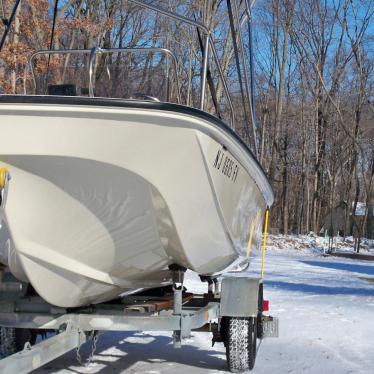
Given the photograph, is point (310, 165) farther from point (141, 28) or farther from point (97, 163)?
point (97, 163)

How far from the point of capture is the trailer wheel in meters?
5.29

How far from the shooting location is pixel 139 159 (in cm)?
368

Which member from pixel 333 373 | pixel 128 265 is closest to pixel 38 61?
pixel 128 265

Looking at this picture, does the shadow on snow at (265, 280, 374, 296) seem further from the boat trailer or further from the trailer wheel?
the trailer wheel

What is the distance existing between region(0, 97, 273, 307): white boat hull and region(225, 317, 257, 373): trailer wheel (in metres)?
1.14

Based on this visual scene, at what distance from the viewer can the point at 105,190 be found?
12.3 ft

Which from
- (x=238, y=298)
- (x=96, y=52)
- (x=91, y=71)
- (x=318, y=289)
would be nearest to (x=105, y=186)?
(x=91, y=71)

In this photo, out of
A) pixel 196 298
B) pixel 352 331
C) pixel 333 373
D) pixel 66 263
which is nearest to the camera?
pixel 66 263

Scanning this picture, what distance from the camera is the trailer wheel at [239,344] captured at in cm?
529

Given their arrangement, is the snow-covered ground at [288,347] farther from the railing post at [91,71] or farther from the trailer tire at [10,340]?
the railing post at [91,71]

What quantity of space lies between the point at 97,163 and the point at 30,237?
1.97 ft

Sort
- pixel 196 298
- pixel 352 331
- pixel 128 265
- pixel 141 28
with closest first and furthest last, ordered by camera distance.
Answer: pixel 128 265, pixel 196 298, pixel 352 331, pixel 141 28

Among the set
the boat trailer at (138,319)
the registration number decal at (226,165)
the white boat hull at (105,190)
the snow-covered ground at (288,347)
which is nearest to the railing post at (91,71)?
the white boat hull at (105,190)

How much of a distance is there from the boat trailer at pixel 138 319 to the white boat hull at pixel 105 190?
0.24 meters
